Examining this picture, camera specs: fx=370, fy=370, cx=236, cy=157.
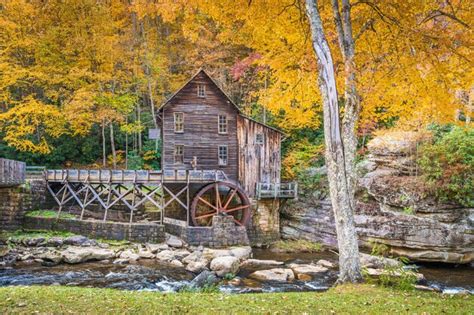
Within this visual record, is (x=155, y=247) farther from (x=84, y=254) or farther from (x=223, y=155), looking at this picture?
(x=223, y=155)

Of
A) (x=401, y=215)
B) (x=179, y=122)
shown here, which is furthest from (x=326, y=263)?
(x=179, y=122)

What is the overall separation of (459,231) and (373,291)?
9.96 metres

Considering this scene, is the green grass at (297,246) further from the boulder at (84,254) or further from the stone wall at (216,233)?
the boulder at (84,254)

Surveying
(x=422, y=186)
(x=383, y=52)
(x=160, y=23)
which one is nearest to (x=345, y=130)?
(x=383, y=52)

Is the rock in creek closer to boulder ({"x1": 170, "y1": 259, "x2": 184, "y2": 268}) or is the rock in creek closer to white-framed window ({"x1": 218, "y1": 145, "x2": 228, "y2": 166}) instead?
boulder ({"x1": 170, "y1": 259, "x2": 184, "y2": 268})

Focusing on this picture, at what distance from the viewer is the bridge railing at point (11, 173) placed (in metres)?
16.1

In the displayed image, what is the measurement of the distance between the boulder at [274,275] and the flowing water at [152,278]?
364 mm

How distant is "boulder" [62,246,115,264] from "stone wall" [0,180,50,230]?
5015 mm

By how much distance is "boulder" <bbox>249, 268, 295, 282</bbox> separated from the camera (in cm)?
1241

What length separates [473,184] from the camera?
14242 mm

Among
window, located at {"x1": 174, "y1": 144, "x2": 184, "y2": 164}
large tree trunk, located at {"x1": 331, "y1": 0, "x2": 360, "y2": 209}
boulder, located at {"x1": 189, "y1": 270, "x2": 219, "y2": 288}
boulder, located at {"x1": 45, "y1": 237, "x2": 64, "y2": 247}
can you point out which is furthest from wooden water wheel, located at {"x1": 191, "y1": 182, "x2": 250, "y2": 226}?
large tree trunk, located at {"x1": 331, "y1": 0, "x2": 360, "y2": 209}

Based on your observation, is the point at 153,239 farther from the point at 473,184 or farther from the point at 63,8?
the point at 63,8

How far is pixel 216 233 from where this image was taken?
58.7ft

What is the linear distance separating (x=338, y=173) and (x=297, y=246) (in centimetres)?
1216
